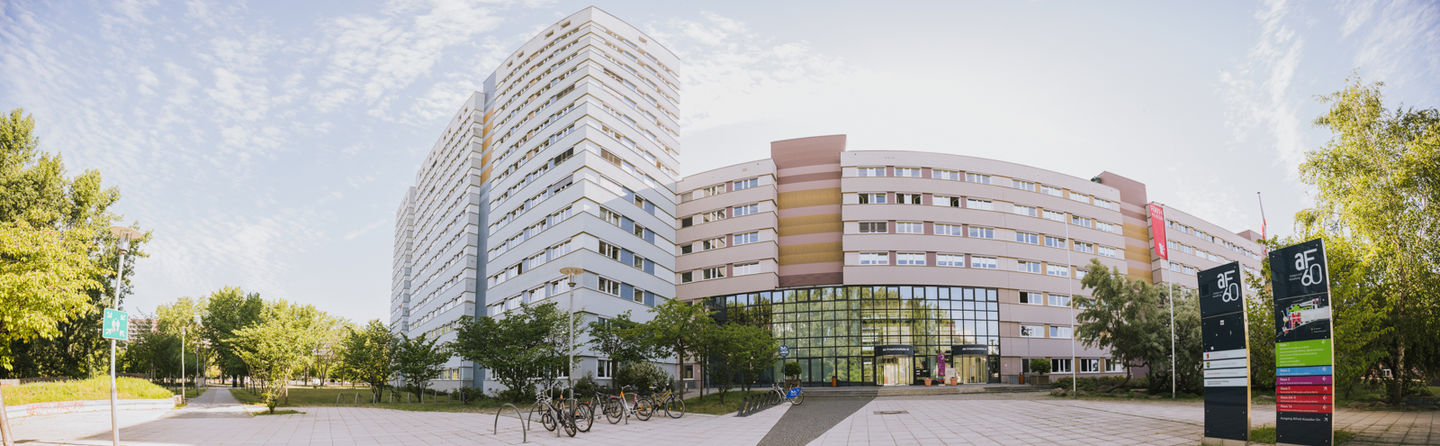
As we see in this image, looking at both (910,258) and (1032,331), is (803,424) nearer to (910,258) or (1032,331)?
(910,258)

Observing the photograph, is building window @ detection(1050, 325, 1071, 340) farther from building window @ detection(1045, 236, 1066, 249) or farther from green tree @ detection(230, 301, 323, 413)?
green tree @ detection(230, 301, 323, 413)

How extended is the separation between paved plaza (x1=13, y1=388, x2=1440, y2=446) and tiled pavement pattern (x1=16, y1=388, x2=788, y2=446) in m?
0.03

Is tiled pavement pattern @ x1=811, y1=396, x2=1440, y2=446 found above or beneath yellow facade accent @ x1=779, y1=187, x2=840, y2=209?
beneath

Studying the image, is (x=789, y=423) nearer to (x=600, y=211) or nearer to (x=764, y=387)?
(x=600, y=211)

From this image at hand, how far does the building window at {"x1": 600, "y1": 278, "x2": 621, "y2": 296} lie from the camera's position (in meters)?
43.3

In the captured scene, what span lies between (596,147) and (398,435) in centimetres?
2970

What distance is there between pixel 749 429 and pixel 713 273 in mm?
36328

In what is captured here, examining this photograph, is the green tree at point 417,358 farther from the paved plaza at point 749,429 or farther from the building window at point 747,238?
the building window at point 747,238

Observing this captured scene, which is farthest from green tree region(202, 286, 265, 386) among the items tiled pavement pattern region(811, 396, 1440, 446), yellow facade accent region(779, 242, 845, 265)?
tiled pavement pattern region(811, 396, 1440, 446)

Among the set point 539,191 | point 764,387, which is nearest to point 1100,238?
point 764,387

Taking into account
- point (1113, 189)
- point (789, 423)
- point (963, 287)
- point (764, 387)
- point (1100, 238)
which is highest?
point (1113, 189)

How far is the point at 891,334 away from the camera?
171 feet

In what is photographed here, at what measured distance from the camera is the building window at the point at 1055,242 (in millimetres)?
56938

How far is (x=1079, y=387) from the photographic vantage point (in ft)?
129
